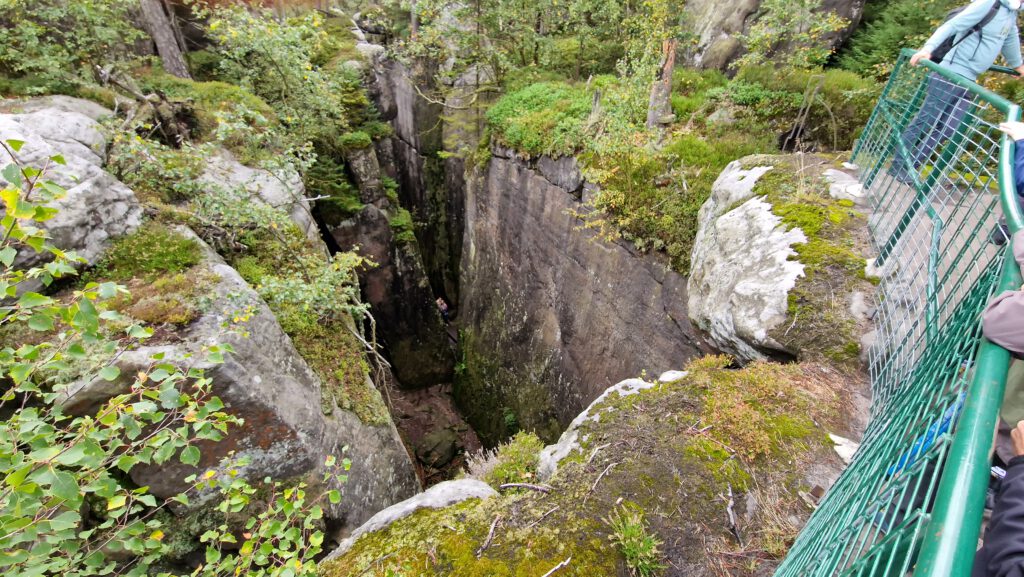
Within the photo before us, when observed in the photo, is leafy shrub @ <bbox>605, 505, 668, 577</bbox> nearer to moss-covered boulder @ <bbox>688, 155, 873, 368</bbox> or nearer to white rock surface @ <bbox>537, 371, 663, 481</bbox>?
white rock surface @ <bbox>537, 371, 663, 481</bbox>

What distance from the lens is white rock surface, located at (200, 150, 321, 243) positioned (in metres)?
6.31

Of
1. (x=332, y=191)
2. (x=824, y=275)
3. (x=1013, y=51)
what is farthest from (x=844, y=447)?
(x=332, y=191)

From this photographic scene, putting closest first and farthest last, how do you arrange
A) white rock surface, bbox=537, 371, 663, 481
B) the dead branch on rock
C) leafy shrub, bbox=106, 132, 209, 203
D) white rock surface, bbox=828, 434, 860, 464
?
the dead branch on rock → white rock surface, bbox=828, 434, 860, 464 → white rock surface, bbox=537, 371, 663, 481 → leafy shrub, bbox=106, 132, 209, 203

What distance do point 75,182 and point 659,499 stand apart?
557cm

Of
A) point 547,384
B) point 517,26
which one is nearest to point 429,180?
point 517,26

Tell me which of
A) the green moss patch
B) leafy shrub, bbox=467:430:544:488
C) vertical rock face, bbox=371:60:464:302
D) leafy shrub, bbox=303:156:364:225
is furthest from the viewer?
vertical rock face, bbox=371:60:464:302

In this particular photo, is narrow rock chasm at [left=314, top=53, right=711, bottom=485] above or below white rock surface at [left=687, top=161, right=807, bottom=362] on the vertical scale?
below

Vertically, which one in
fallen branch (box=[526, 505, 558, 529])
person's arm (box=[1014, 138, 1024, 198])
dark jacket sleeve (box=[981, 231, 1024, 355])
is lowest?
fallen branch (box=[526, 505, 558, 529])

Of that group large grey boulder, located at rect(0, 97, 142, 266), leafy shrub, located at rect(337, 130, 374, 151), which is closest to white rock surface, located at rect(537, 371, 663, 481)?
large grey boulder, located at rect(0, 97, 142, 266)

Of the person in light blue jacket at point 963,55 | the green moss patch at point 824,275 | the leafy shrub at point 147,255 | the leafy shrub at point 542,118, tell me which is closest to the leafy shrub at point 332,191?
the leafy shrub at point 542,118

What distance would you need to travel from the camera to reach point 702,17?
33.7 ft

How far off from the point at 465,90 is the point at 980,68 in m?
11.7

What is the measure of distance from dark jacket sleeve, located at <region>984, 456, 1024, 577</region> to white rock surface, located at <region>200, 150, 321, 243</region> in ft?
23.8

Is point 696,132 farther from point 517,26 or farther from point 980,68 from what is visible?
point 517,26
